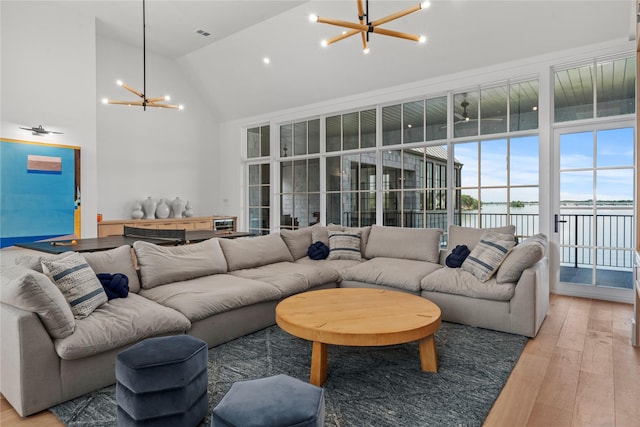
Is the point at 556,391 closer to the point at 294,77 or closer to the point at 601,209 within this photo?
the point at 601,209

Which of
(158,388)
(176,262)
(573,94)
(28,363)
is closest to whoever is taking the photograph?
(158,388)

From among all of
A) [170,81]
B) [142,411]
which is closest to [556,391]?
[142,411]

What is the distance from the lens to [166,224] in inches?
263

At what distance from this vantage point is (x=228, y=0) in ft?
16.6

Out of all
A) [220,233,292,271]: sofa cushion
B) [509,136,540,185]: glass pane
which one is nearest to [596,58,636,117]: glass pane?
[509,136,540,185]: glass pane

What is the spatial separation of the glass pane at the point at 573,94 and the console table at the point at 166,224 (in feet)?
19.1

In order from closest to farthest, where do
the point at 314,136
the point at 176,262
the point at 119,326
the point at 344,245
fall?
the point at 119,326, the point at 176,262, the point at 344,245, the point at 314,136

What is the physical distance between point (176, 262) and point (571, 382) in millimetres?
3131

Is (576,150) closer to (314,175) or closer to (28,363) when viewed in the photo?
(314,175)

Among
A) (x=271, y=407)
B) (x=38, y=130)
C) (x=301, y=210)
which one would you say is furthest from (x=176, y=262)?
(x=301, y=210)

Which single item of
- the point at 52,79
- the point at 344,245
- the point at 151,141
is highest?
the point at 52,79

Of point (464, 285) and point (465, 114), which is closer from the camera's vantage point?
point (464, 285)

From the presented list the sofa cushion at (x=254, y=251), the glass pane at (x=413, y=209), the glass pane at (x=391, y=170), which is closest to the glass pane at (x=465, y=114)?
the glass pane at (x=391, y=170)

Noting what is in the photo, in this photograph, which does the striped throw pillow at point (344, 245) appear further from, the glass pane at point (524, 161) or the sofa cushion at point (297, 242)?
the glass pane at point (524, 161)
